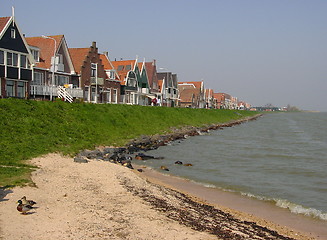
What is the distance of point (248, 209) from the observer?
42.6 feet

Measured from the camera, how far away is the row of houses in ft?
112

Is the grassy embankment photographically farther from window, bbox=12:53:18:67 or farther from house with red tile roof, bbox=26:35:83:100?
window, bbox=12:53:18:67

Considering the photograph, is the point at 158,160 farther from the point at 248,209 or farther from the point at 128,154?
the point at 248,209

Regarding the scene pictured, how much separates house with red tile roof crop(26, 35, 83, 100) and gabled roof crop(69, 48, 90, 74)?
1976 millimetres

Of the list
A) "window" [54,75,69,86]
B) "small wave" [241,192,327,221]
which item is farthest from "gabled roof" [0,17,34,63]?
"small wave" [241,192,327,221]

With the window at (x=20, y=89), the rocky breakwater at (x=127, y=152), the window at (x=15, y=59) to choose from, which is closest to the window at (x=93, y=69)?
the window at (x=20, y=89)

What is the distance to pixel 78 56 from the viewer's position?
50.1m

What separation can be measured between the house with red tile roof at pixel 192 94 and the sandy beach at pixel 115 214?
300 ft

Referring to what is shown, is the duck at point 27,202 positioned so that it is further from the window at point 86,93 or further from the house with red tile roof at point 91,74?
the window at point 86,93

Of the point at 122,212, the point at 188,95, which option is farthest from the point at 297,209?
the point at 188,95

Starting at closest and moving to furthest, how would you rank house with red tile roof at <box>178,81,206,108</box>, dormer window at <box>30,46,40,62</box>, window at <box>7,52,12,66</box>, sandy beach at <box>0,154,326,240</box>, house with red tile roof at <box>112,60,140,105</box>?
sandy beach at <box>0,154,326,240</box>, window at <box>7,52,12,66</box>, dormer window at <box>30,46,40,62</box>, house with red tile roof at <box>112,60,140,105</box>, house with red tile roof at <box>178,81,206,108</box>

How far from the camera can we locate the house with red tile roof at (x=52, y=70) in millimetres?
37969

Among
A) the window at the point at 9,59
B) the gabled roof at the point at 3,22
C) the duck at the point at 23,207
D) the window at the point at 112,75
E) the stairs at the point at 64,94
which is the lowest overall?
the duck at the point at 23,207

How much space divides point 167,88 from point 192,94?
24.1 m
